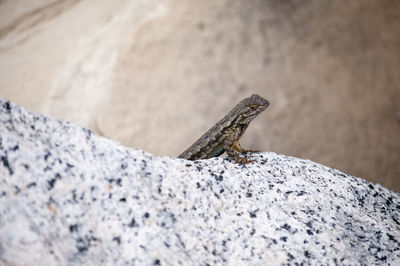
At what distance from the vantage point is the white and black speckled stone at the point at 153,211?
1.76 metres

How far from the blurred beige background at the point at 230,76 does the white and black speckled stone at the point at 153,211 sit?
4.27m

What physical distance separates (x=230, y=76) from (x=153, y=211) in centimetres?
514

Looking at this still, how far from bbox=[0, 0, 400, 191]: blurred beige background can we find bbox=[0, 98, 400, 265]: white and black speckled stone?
427cm

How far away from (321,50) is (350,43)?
76 cm

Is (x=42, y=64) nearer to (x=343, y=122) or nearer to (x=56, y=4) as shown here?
(x=56, y=4)

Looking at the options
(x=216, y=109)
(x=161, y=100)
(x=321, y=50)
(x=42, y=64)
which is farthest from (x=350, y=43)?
(x=42, y=64)

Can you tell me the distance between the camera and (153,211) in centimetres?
198

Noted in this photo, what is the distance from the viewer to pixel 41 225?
172 cm

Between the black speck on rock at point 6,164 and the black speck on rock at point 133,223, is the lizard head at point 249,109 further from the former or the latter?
the black speck on rock at point 6,164

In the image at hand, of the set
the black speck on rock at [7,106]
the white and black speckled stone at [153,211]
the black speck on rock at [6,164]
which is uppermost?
the black speck on rock at [7,106]

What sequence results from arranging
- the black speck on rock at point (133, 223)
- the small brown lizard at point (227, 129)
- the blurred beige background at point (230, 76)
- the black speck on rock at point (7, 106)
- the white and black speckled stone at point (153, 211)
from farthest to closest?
the blurred beige background at point (230, 76) < the small brown lizard at point (227, 129) < the black speck on rock at point (7, 106) < the black speck on rock at point (133, 223) < the white and black speckled stone at point (153, 211)

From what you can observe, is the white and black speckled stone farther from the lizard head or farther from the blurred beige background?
the blurred beige background

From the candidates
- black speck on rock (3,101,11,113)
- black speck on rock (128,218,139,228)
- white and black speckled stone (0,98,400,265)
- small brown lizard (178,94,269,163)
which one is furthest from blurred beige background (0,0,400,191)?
black speck on rock (128,218,139,228)

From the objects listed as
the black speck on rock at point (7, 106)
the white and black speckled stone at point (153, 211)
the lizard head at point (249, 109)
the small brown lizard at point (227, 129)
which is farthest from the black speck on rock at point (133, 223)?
the lizard head at point (249, 109)
